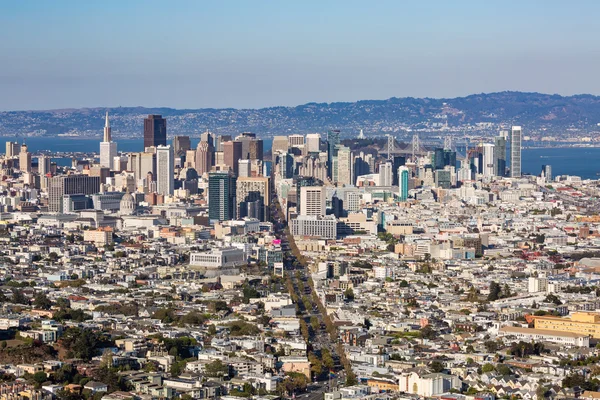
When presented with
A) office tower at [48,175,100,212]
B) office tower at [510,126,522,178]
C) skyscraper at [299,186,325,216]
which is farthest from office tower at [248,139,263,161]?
skyscraper at [299,186,325,216]

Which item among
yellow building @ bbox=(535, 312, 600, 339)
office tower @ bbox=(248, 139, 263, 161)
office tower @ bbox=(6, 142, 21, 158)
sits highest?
office tower @ bbox=(248, 139, 263, 161)

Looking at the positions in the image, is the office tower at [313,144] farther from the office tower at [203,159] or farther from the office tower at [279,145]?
the office tower at [203,159]

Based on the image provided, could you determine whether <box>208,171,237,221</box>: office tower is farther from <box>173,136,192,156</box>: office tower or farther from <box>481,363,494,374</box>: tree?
<box>173,136,192,156</box>: office tower

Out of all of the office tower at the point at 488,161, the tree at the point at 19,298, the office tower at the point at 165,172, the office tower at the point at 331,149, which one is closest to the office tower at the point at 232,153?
the office tower at the point at 331,149

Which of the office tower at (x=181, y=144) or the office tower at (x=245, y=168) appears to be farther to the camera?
the office tower at (x=181, y=144)

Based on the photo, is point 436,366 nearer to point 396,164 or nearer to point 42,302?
point 42,302
